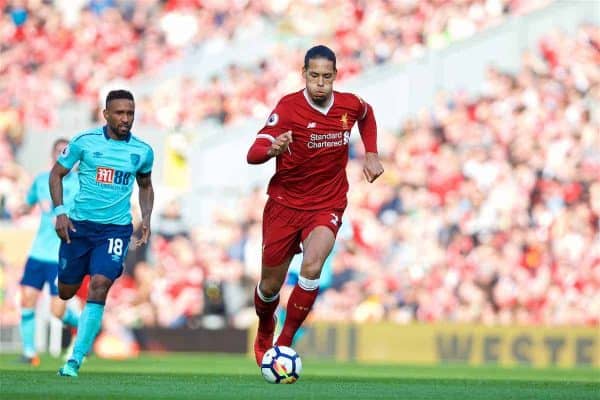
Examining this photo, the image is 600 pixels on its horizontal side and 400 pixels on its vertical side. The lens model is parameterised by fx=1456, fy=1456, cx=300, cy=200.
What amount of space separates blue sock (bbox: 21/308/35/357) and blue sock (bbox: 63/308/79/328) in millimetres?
410

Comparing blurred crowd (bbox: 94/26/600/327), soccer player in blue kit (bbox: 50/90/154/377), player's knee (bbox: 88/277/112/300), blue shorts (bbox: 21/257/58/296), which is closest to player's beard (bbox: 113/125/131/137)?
soccer player in blue kit (bbox: 50/90/154/377)

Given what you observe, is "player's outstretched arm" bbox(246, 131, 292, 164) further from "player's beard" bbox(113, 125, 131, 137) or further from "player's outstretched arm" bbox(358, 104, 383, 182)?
"player's beard" bbox(113, 125, 131, 137)

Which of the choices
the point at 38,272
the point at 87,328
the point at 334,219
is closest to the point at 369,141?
the point at 334,219

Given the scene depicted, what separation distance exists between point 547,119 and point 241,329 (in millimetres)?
6046

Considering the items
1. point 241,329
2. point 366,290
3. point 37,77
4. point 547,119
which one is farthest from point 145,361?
point 37,77

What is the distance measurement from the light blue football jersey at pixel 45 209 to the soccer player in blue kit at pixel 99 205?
3.31 metres

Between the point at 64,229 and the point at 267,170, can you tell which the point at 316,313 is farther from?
the point at 64,229

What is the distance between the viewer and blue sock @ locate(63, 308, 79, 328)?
1605cm

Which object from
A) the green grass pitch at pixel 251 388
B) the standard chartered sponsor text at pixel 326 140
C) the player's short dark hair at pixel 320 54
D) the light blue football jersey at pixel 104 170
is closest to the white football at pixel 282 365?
the green grass pitch at pixel 251 388

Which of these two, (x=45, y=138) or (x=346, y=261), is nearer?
(x=346, y=261)

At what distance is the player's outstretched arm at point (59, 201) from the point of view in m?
11.5

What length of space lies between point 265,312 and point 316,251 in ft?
3.49

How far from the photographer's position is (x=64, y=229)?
11508mm

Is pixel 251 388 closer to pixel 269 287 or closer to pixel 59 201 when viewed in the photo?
pixel 269 287
